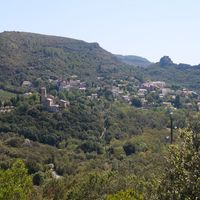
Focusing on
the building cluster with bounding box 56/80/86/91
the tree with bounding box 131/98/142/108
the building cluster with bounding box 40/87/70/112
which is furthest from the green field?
the tree with bounding box 131/98/142/108

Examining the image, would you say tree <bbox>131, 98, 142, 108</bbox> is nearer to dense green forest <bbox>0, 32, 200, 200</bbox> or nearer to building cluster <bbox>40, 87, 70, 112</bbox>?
dense green forest <bbox>0, 32, 200, 200</bbox>

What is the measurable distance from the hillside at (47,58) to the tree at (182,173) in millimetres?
105467

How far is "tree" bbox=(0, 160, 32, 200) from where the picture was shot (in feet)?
72.7

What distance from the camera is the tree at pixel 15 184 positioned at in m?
22.2

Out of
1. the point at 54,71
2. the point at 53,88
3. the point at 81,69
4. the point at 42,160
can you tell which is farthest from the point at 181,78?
the point at 42,160

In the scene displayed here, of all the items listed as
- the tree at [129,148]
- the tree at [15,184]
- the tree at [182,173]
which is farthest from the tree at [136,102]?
the tree at [182,173]

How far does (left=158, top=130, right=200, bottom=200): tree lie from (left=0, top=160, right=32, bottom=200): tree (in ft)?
35.1

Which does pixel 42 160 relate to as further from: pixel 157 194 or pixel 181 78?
pixel 181 78

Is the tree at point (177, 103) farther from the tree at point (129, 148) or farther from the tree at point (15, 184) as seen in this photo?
the tree at point (15, 184)

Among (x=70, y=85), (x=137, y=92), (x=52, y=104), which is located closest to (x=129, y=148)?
(x=52, y=104)

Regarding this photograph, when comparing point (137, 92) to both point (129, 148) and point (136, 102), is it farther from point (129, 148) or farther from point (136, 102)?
point (129, 148)

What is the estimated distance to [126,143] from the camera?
7238 cm

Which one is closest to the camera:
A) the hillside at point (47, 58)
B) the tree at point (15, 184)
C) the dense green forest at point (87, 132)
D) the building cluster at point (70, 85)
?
the dense green forest at point (87, 132)

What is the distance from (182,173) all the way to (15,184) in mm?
12476
